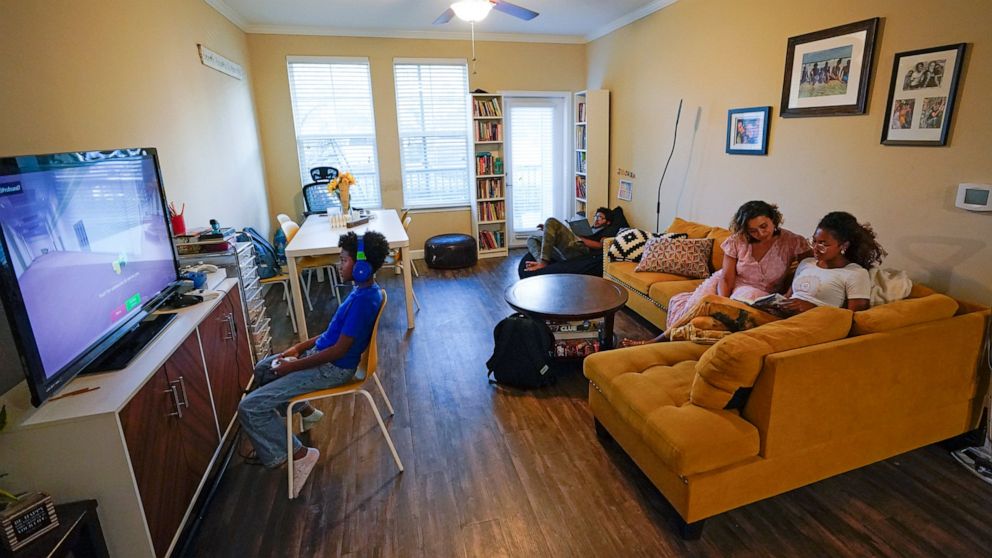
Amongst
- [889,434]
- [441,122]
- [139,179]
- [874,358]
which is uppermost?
[441,122]

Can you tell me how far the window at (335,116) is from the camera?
548cm

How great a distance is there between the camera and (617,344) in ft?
11.4

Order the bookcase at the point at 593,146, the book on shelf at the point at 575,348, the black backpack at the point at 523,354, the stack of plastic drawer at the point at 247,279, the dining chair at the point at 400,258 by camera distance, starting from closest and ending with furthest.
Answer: the stack of plastic drawer at the point at 247,279 → the black backpack at the point at 523,354 → the book on shelf at the point at 575,348 → the dining chair at the point at 400,258 → the bookcase at the point at 593,146

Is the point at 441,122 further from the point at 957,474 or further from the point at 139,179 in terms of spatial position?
the point at 957,474

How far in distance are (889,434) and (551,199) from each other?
4.98 m

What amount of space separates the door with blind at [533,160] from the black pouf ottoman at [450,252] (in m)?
0.93

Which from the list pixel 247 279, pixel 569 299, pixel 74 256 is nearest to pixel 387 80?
pixel 247 279

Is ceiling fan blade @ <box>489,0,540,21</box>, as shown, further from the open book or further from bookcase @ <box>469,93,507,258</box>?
the open book

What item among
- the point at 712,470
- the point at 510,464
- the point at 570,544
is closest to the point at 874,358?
the point at 712,470

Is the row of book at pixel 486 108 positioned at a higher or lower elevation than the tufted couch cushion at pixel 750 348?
higher

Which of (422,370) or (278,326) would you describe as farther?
(278,326)

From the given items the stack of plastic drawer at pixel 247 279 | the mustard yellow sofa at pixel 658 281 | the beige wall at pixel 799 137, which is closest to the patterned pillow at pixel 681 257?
the mustard yellow sofa at pixel 658 281

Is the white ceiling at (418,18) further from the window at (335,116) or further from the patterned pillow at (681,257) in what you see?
the patterned pillow at (681,257)

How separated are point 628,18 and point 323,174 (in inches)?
146
